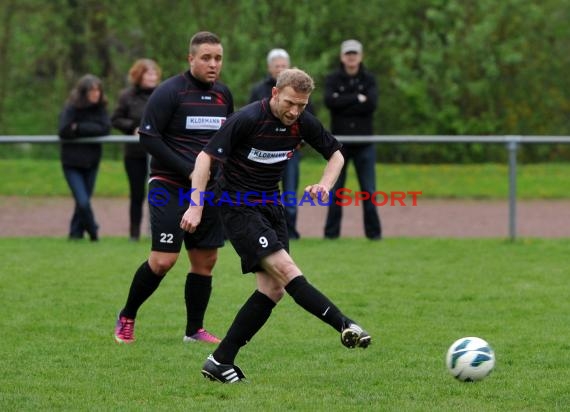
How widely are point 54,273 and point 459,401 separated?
592cm

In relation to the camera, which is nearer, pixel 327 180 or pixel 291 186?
pixel 327 180

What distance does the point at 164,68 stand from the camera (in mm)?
22094

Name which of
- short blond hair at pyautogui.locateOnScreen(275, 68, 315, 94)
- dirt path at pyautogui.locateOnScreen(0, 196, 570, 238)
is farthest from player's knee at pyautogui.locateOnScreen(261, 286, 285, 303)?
dirt path at pyautogui.locateOnScreen(0, 196, 570, 238)

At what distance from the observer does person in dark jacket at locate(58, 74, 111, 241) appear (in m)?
13.3

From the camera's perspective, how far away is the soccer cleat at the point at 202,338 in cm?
798

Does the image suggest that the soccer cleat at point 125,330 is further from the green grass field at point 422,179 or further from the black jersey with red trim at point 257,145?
the green grass field at point 422,179

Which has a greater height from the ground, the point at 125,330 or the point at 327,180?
the point at 327,180

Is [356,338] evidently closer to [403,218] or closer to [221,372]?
[221,372]

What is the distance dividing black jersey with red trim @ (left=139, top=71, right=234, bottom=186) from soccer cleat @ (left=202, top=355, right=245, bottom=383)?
1.60 meters

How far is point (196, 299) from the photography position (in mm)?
8102

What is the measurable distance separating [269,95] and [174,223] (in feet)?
17.3

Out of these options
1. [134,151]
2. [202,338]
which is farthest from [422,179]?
[202,338]

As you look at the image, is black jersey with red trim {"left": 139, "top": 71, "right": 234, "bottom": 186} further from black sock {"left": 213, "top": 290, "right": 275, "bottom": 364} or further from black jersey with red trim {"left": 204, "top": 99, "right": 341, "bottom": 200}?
black sock {"left": 213, "top": 290, "right": 275, "bottom": 364}

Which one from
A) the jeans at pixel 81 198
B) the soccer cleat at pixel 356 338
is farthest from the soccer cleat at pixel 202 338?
the jeans at pixel 81 198
